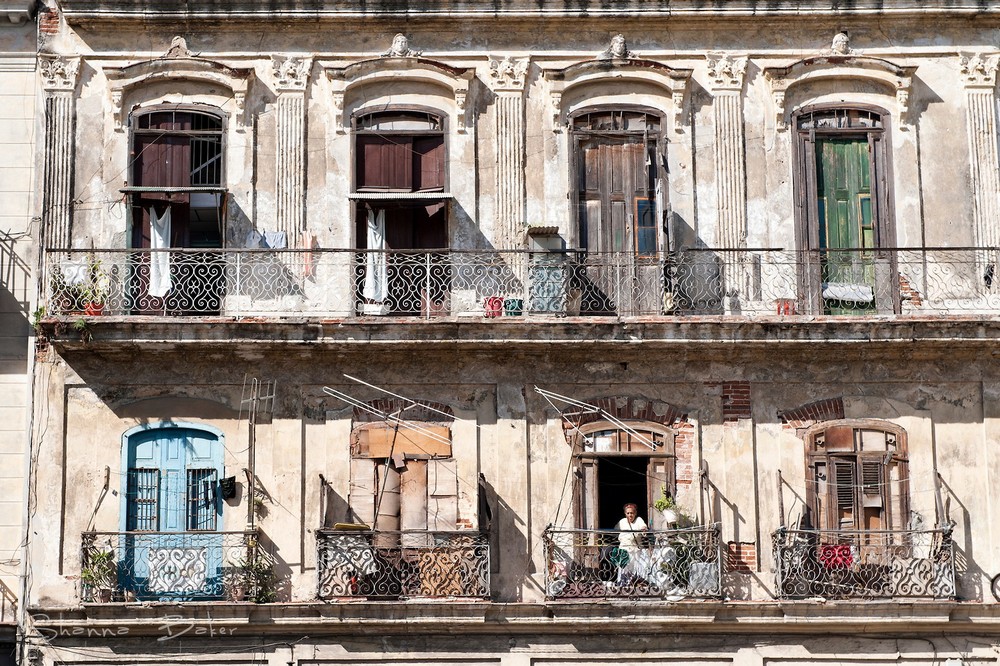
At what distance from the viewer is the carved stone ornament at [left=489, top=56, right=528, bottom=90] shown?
2050 cm

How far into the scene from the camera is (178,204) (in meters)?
20.2

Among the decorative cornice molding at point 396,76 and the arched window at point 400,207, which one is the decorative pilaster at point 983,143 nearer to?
the decorative cornice molding at point 396,76

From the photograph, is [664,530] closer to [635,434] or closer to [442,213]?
[635,434]

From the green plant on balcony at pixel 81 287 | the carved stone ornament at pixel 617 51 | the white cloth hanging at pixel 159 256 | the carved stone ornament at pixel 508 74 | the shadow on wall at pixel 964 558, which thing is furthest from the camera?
the carved stone ornament at pixel 508 74

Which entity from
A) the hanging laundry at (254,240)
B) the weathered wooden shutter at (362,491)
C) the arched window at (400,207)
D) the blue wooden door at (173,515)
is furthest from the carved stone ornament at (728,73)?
the blue wooden door at (173,515)

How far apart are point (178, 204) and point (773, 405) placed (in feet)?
24.7

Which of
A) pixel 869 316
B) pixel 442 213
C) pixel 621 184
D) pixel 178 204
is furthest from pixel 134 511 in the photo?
pixel 869 316

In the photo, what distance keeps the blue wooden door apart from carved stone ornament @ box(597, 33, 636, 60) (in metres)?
6.61

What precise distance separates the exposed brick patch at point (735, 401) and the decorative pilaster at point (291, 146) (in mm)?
5434

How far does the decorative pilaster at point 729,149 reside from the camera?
66.1 feet

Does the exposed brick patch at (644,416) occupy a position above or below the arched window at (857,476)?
above

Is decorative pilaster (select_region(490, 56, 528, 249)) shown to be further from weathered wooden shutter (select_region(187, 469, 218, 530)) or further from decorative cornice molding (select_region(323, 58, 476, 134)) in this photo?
weathered wooden shutter (select_region(187, 469, 218, 530))

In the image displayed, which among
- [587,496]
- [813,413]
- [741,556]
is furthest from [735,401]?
[587,496]

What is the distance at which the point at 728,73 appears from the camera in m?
20.6
